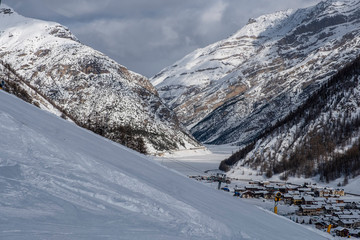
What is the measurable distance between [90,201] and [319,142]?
13724cm

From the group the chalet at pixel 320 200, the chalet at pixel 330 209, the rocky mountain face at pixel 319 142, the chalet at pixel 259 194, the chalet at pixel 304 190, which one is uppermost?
the rocky mountain face at pixel 319 142

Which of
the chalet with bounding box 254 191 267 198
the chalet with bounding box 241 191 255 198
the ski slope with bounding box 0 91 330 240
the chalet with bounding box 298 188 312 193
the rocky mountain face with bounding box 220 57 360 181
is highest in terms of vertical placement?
the rocky mountain face with bounding box 220 57 360 181

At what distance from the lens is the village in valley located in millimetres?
66369

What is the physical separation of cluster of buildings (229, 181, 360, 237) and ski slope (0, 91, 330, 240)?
55121mm

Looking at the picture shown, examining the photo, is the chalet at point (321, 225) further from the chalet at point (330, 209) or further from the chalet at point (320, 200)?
the chalet at point (320, 200)

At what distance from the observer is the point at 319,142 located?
133500 mm

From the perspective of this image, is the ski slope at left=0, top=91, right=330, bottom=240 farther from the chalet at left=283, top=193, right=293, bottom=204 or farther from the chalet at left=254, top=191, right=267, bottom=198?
the chalet at left=254, top=191, right=267, bottom=198

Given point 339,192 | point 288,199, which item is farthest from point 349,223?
point 339,192

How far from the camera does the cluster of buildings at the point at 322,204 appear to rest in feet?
215

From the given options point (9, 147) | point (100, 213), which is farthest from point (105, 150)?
point (100, 213)

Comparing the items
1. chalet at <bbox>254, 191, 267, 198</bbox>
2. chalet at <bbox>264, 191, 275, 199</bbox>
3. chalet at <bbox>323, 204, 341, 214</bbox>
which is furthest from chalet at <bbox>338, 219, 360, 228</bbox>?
chalet at <bbox>254, 191, 267, 198</bbox>

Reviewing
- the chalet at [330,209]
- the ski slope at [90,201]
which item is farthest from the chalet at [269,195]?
the ski slope at [90,201]

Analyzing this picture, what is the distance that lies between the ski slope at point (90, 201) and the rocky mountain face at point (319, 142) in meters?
115

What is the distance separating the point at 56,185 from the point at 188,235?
399cm
